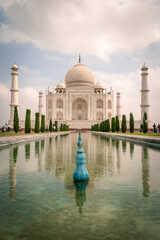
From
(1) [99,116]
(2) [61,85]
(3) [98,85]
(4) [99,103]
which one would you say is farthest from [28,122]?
(3) [98,85]

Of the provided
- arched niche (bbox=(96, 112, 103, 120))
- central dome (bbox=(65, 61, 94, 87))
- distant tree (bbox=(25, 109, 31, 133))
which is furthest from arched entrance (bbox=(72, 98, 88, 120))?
distant tree (bbox=(25, 109, 31, 133))

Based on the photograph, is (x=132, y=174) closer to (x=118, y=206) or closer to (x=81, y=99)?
(x=118, y=206)

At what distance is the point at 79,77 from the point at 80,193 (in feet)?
137

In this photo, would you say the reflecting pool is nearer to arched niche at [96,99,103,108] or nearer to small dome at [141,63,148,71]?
small dome at [141,63,148,71]

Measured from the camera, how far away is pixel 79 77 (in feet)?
141

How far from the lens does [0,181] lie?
9.71 feet

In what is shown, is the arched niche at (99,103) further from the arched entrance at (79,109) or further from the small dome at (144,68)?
the small dome at (144,68)

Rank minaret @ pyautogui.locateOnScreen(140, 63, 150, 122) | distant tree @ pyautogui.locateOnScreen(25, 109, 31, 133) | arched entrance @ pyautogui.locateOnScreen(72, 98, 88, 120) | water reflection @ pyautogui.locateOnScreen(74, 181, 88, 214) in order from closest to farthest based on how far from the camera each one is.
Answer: water reflection @ pyautogui.locateOnScreen(74, 181, 88, 214), distant tree @ pyautogui.locateOnScreen(25, 109, 31, 133), minaret @ pyautogui.locateOnScreen(140, 63, 150, 122), arched entrance @ pyautogui.locateOnScreen(72, 98, 88, 120)

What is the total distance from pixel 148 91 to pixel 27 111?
66.3 feet

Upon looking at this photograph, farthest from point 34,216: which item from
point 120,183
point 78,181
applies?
point 120,183

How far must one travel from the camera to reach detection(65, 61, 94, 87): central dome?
43094 mm

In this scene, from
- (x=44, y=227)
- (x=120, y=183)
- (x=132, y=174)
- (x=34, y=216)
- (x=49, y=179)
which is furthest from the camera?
(x=132, y=174)

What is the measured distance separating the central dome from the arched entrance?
351cm

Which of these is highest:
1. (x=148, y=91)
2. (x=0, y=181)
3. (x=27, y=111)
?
(x=148, y=91)
